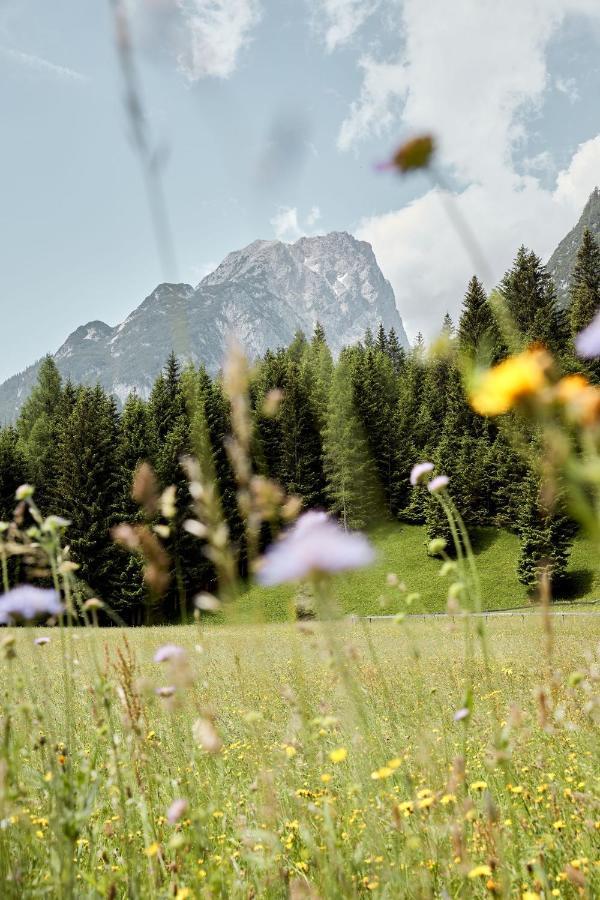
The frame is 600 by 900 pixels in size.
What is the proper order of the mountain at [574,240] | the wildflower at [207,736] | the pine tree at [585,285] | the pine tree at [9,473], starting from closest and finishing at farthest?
the wildflower at [207,736]
the pine tree at [9,473]
the pine tree at [585,285]
the mountain at [574,240]

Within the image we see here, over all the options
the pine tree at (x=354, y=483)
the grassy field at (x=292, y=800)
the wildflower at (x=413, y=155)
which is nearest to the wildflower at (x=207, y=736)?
the grassy field at (x=292, y=800)

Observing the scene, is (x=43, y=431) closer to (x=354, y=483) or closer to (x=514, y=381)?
(x=354, y=483)

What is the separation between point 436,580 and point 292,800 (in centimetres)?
2827

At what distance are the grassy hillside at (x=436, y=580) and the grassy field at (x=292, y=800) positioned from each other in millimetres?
23149

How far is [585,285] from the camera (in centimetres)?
3806

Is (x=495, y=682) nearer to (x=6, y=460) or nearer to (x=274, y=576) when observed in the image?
(x=274, y=576)

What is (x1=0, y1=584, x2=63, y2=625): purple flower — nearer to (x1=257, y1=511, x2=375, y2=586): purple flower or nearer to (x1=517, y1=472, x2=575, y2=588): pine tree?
(x1=257, y1=511, x2=375, y2=586): purple flower

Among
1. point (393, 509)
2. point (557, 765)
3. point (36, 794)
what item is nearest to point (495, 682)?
point (557, 765)

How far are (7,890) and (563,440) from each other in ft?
5.85

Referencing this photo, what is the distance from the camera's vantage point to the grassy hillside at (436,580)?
27.3 meters

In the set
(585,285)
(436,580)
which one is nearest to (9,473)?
(436,580)

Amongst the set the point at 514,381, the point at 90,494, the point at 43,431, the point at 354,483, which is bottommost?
the point at 514,381

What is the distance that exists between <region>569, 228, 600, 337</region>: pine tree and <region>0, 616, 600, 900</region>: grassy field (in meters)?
35.5

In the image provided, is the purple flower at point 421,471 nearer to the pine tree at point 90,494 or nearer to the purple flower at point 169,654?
the purple flower at point 169,654
